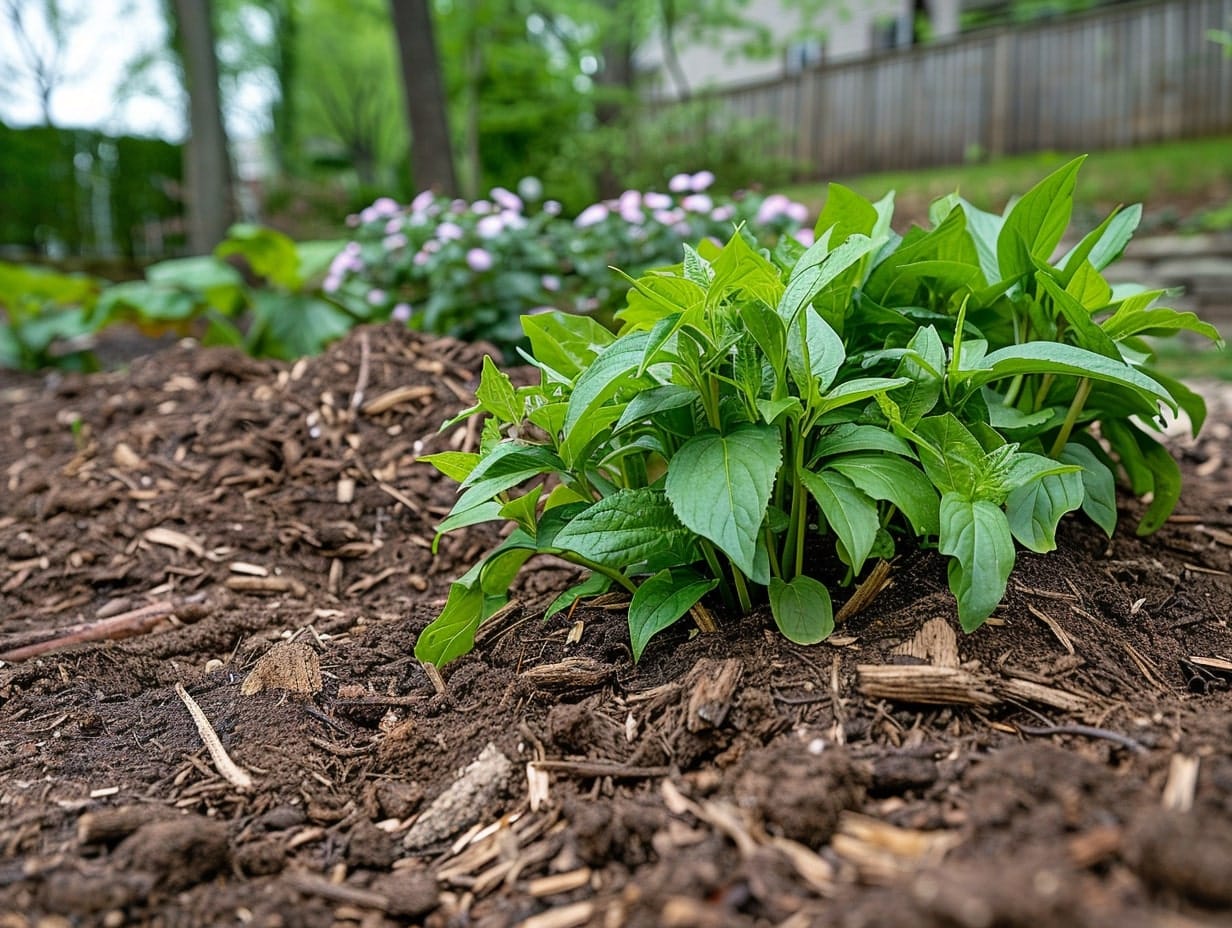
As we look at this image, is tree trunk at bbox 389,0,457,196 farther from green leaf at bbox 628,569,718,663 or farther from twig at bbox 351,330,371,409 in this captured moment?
green leaf at bbox 628,569,718,663

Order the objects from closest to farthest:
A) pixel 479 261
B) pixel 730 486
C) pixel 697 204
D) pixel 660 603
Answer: pixel 730 486
pixel 660 603
pixel 479 261
pixel 697 204

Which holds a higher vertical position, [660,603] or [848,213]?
[848,213]

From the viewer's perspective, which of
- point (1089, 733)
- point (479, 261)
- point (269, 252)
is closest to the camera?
point (1089, 733)

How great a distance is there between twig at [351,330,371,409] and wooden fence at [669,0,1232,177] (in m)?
11.3

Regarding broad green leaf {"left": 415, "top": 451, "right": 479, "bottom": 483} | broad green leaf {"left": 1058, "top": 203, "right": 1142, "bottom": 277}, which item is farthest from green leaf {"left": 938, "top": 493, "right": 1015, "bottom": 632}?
broad green leaf {"left": 415, "top": 451, "right": 479, "bottom": 483}

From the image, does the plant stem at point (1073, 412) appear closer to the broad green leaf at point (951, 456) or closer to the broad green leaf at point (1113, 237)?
the broad green leaf at point (1113, 237)

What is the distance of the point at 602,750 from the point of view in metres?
1.67

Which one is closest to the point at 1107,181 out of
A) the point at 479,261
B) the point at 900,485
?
the point at 479,261

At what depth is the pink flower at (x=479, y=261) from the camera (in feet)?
14.4

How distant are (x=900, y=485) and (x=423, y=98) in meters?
7.25

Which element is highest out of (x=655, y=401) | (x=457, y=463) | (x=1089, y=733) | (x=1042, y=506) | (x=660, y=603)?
(x=655, y=401)

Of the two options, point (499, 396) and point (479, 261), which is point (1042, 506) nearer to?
point (499, 396)

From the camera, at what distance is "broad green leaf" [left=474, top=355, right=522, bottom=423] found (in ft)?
6.26

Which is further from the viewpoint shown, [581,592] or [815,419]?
[581,592]
